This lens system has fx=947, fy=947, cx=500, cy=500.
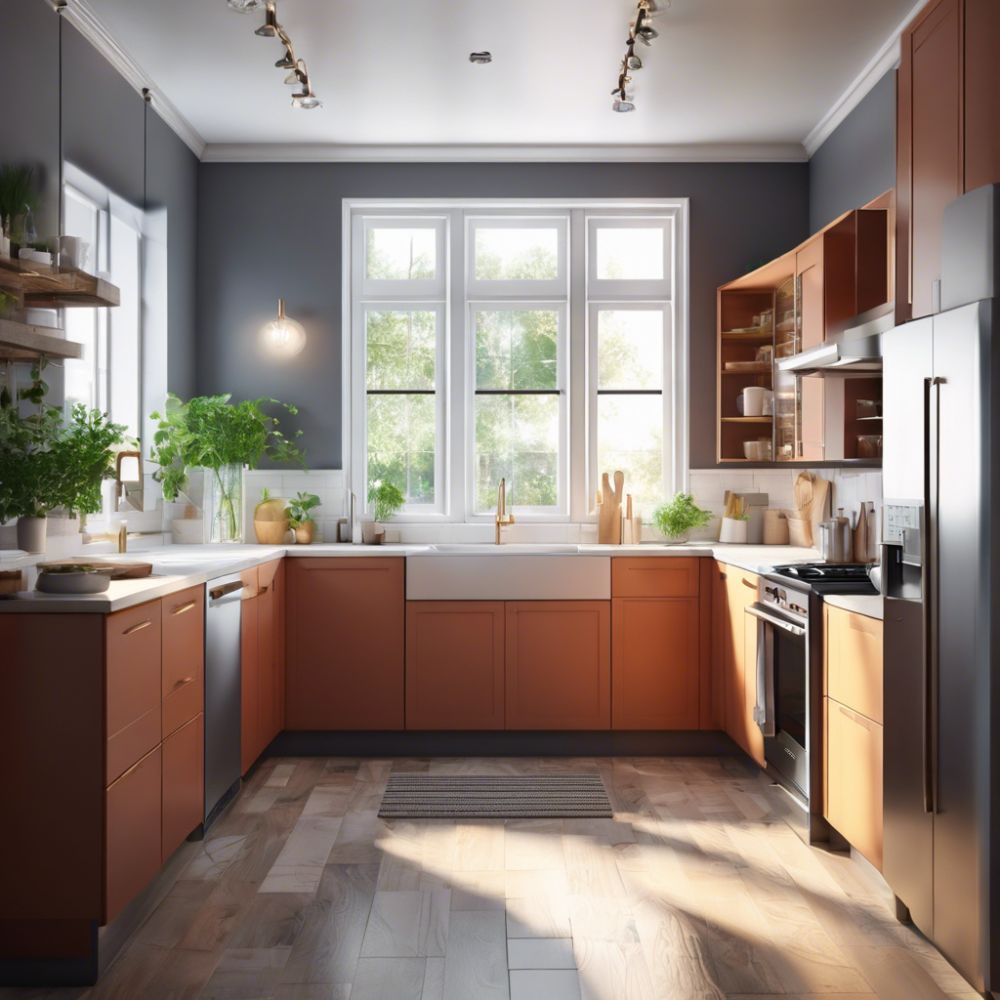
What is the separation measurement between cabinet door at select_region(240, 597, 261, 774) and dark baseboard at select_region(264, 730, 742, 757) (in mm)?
478

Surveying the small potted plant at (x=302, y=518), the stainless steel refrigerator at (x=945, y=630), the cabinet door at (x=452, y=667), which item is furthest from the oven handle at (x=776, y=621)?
the small potted plant at (x=302, y=518)

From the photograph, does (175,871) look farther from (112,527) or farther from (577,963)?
(112,527)

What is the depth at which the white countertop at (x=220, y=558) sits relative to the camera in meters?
2.40

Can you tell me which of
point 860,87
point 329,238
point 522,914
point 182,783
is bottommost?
point 522,914

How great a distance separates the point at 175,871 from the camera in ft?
9.87

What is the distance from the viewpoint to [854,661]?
2.97 m

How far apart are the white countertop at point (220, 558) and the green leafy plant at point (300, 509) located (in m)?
0.24

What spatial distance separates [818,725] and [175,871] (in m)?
2.18

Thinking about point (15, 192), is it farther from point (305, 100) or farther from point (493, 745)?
point (493, 745)

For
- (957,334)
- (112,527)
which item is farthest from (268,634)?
(957,334)

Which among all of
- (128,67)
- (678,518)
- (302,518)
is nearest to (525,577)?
(678,518)

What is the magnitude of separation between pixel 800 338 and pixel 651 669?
5.46ft

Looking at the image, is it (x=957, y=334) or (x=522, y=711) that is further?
(x=522, y=711)

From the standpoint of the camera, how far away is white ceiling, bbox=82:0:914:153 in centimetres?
360
